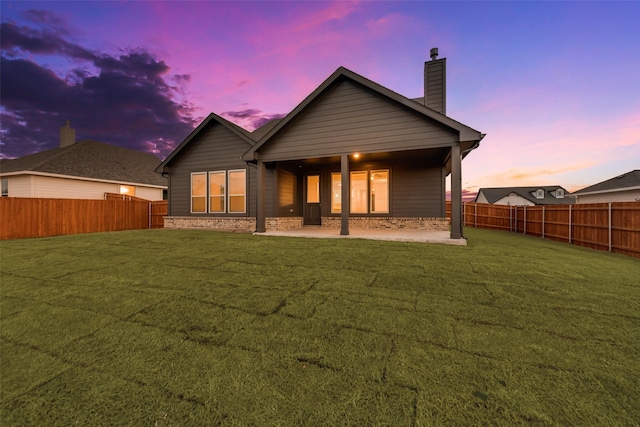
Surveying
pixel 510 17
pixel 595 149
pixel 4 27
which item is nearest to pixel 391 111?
pixel 510 17

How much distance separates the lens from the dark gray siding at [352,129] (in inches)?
309

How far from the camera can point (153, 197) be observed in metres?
20.3

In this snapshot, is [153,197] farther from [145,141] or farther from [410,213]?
[410,213]

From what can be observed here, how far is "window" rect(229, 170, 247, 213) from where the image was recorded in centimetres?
1138

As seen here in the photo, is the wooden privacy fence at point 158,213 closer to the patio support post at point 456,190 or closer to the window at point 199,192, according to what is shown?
the window at point 199,192

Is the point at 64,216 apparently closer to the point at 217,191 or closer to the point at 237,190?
the point at 217,191

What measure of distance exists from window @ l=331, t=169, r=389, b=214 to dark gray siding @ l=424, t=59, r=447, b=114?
Result: 3.70m

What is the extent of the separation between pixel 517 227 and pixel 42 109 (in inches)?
1480

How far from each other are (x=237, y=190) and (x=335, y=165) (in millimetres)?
4801

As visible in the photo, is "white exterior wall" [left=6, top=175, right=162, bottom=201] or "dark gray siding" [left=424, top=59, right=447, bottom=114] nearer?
"dark gray siding" [left=424, top=59, right=447, bottom=114]

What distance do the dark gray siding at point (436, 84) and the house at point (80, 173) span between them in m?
20.7

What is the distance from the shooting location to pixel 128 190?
60.6 ft

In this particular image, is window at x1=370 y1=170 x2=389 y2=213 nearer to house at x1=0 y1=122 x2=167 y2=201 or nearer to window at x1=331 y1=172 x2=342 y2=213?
window at x1=331 y1=172 x2=342 y2=213

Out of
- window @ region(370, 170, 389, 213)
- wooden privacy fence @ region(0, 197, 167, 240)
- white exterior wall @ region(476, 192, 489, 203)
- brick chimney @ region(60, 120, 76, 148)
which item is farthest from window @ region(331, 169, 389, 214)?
white exterior wall @ region(476, 192, 489, 203)
